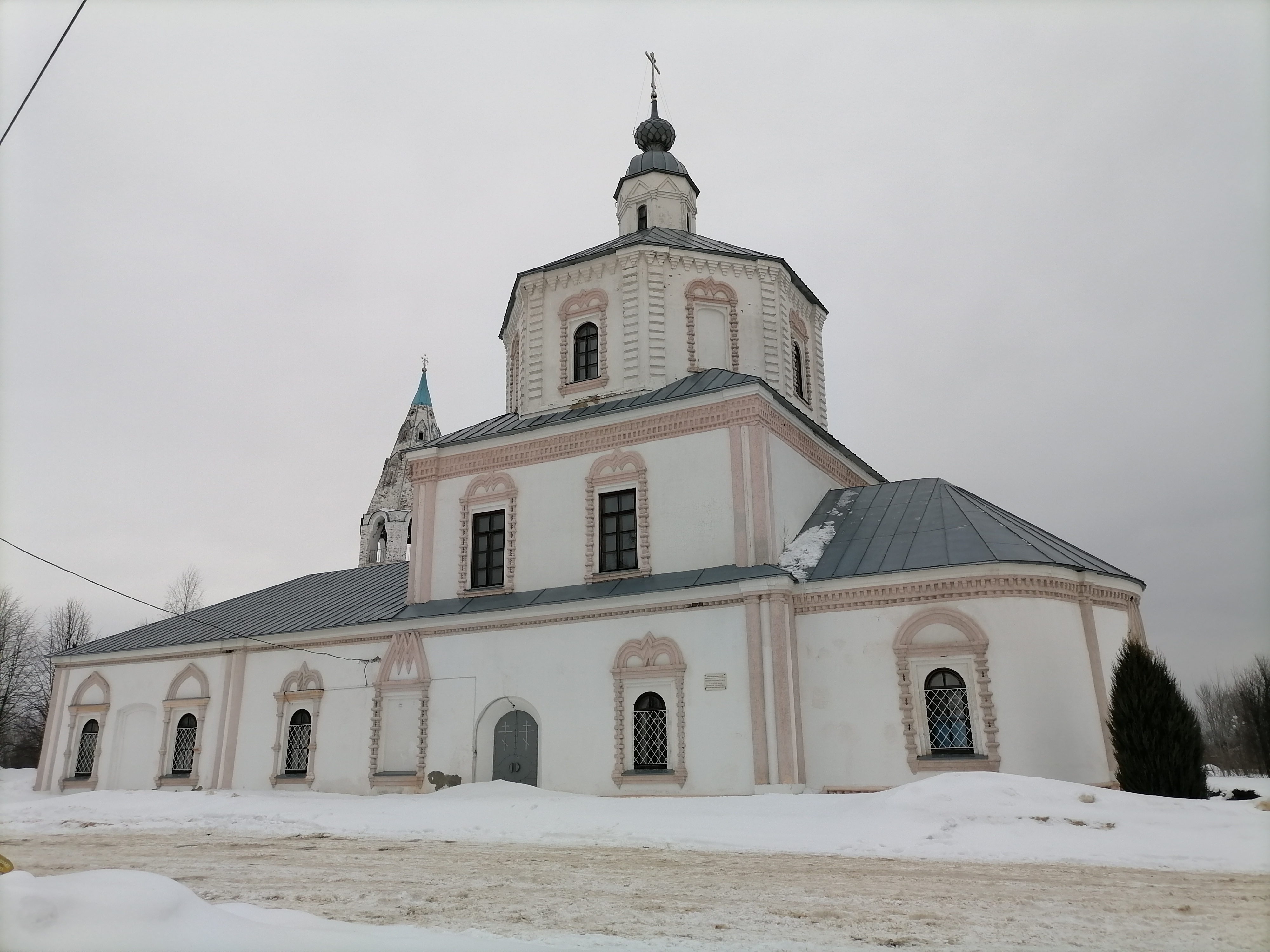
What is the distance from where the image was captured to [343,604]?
839 inches

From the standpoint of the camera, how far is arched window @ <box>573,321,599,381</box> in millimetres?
19031

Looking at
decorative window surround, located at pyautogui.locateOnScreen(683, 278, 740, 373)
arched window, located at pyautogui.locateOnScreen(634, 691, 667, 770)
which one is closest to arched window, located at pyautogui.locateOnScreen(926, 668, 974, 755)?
arched window, located at pyautogui.locateOnScreen(634, 691, 667, 770)

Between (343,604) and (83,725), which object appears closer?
(343,604)

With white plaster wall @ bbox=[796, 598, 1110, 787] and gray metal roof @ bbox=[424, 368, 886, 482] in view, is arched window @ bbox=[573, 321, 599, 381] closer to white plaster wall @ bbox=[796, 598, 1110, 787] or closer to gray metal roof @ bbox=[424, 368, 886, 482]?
gray metal roof @ bbox=[424, 368, 886, 482]

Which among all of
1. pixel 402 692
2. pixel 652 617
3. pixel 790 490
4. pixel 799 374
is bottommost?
pixel 402 692

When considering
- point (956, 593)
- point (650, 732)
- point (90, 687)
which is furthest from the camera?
point (90, 687)

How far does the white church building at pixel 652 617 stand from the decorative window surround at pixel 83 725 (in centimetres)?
8

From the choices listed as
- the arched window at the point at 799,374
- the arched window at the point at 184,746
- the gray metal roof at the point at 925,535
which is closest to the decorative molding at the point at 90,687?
the arched window at the point at 184,746

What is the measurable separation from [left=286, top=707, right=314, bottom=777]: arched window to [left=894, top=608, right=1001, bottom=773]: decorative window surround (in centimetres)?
1209

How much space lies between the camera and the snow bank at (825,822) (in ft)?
29.8

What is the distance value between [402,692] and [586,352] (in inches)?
311

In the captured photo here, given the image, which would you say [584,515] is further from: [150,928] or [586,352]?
[150,928]

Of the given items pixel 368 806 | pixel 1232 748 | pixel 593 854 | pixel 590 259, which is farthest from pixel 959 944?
pixel 1232 748

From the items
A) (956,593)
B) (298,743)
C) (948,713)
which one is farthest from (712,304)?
(298,743)
